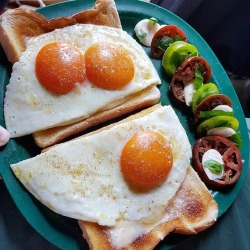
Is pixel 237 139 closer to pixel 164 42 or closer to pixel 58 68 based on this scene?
pixel 164 42

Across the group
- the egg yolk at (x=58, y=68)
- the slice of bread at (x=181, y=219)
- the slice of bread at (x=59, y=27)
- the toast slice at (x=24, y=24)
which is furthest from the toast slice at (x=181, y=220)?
the toast slice at (x=24, y=24)

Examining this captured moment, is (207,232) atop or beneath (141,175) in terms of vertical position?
beneath

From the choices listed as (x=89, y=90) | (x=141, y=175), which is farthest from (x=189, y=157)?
(x=89, y=90)

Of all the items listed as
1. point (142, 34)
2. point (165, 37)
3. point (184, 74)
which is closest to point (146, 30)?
point (142, 34)

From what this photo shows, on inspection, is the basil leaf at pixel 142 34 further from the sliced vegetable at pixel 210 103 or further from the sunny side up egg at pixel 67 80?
the sliced vegetable at pixel 210 103

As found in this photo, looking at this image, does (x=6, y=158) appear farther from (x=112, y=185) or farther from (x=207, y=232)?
(x=207, y=232)

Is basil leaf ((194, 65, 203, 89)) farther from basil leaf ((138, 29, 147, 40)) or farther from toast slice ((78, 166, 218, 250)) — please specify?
toast slice ((78, 166, 218, 250))
